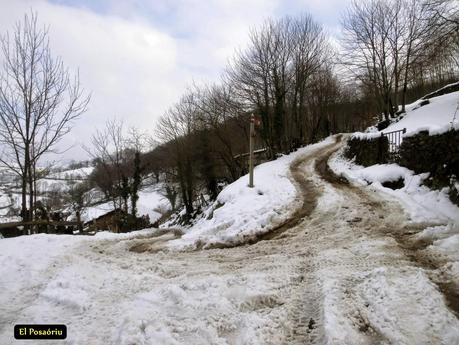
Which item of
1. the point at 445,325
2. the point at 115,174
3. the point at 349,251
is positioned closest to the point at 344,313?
the point at 445,325

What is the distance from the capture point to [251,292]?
12.0 feet

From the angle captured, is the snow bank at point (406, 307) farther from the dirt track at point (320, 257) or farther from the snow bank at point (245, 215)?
the snow bank at point (245, 215)

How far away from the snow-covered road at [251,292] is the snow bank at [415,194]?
533 mm

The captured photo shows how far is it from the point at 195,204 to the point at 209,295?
2462cm

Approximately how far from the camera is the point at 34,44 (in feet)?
35.3

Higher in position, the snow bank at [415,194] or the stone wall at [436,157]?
the stone wall at [436,157]

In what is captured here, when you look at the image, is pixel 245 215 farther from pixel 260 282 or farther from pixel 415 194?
pixel 415 194

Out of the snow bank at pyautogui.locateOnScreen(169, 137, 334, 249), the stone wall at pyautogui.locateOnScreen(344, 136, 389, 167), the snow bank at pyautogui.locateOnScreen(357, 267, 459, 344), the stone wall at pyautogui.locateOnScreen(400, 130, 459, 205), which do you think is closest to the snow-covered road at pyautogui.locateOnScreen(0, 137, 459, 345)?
the snow bank at pyautogui.locateOnScreen(357, 267, 459, 344)

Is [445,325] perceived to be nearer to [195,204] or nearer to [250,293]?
[250,293]

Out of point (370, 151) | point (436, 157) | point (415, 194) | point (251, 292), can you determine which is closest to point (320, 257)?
point (251, 292)

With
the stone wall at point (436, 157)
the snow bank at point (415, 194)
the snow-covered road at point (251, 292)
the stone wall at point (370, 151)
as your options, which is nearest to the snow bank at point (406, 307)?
the snow-covered road at point (251, 292)

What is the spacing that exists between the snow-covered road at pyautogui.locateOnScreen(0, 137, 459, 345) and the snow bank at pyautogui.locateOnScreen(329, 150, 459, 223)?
0.53 m

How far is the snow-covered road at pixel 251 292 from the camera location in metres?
2.92

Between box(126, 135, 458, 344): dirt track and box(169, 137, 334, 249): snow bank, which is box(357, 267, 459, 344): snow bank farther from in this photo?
box(169, 137, 334, 249): snow bank
